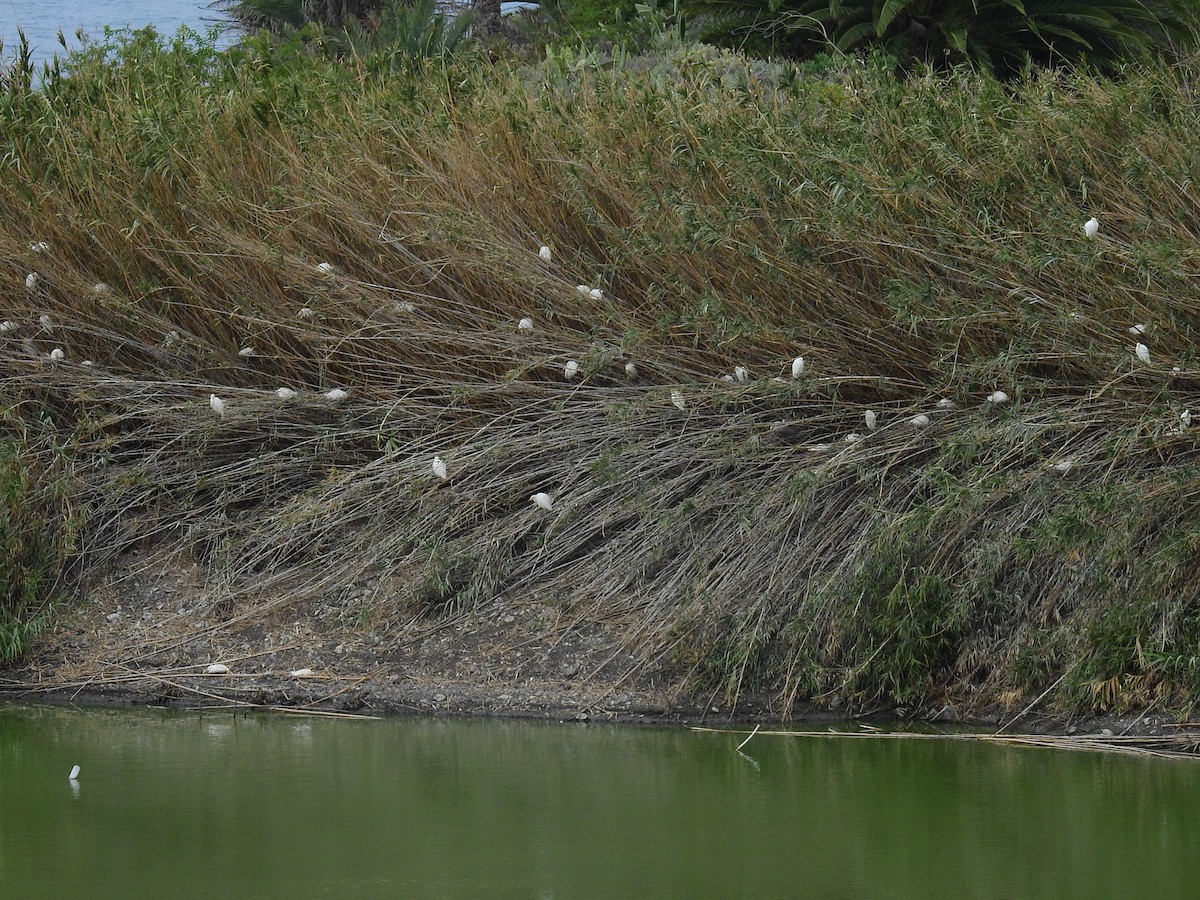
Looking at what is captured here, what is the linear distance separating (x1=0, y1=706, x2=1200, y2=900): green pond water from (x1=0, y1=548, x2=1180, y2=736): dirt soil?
0.59 ft

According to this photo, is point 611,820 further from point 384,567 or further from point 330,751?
point 384,567

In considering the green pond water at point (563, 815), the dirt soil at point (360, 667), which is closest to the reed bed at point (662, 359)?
the dirt soil at point (360, 667)

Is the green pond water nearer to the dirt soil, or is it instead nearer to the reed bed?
the dirt soil

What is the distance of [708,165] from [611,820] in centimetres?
280

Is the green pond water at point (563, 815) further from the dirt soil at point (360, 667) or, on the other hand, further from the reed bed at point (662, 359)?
the reed bed at point (662, 359)

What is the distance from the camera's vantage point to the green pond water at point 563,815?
313 cm

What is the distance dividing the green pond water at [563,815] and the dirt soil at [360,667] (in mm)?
180

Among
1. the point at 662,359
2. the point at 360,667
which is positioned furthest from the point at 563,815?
the point at 662,359

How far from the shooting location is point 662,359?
5.46 m

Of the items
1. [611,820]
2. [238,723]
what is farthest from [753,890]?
[238,723]

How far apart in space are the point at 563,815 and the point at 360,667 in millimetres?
1618

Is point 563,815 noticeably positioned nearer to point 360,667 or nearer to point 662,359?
point 360,667

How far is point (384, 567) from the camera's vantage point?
5367mm

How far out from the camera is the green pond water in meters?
3.13
